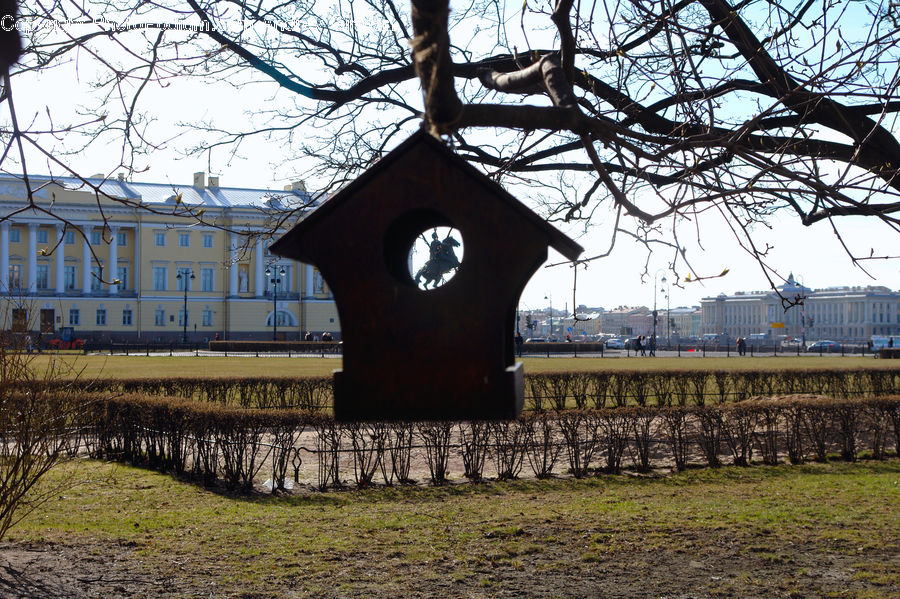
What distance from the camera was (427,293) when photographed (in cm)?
225

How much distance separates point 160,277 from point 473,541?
6719cm

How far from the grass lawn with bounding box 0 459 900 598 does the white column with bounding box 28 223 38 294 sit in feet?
194

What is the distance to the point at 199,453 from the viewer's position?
1220 centimetres

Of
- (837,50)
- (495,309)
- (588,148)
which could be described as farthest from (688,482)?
(495,309)

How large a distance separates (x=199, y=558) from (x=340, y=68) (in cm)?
482

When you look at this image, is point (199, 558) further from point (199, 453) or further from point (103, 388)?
point (103, 388)

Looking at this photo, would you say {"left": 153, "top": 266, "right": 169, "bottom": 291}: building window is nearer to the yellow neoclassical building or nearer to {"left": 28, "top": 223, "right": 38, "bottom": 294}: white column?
the yellow neoclassical building

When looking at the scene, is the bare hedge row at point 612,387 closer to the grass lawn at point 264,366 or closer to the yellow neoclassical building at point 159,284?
the grass lawn at point 264,366

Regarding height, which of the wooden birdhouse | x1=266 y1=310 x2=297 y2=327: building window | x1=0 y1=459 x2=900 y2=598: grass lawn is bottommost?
x1=0 y1=459 x2=900 y2=598: grass lawn

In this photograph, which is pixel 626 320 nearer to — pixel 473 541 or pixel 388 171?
pixel 473 541

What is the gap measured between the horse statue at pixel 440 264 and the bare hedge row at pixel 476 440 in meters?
8.70

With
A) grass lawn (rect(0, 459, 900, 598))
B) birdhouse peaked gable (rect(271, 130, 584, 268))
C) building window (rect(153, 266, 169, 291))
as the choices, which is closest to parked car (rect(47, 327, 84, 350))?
building window (rect(153, 266, 169, 291))

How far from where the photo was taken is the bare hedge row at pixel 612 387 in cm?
1922

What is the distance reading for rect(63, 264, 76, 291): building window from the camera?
68.5 meters
